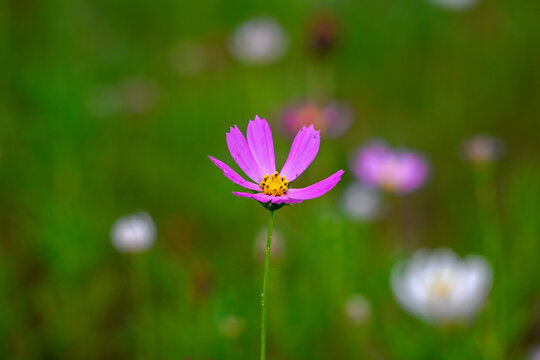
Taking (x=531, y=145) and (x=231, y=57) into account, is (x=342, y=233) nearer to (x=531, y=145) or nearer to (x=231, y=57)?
(x=531, y=145)

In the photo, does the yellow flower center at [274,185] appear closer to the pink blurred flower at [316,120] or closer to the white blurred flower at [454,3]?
the pink blurred flower at [316,120]

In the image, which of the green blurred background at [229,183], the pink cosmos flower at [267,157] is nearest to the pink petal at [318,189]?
the pink cosmos flower at [267,157]

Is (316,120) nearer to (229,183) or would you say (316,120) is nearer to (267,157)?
(229,183)

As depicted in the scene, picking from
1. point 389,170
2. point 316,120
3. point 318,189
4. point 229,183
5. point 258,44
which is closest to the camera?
point 318,189

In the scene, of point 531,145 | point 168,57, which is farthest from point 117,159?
point 531,145

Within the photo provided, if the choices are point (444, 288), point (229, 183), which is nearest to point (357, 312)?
point (444, 288)
